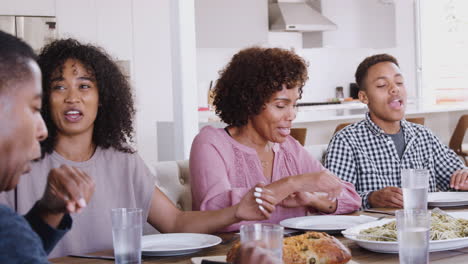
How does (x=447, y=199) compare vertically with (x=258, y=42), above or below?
below

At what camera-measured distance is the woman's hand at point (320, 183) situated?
1.85 metres

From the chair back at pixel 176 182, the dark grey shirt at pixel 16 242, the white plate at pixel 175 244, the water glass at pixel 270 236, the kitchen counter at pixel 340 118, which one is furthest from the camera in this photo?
the kitchen counter at pixel 340 118

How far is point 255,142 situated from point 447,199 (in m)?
0.67

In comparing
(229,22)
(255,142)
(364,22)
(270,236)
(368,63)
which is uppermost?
(364,22)

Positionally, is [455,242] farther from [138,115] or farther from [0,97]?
[138,115]

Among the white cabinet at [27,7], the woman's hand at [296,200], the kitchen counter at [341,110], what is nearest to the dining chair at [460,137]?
the kitchen counter at [341,110]

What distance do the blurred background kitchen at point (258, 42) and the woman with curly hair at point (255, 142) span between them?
0.96m

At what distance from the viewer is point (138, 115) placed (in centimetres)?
542

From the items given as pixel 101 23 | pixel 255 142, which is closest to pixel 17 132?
pixel 255 142

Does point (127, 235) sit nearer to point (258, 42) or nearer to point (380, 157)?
point (380, 157)

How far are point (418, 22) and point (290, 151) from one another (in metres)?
6.99

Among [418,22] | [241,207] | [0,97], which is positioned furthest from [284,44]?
[0,97]

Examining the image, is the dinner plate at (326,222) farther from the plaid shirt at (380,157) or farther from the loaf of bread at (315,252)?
the plaid shirt at (380,157)

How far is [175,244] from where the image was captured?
1.60m
